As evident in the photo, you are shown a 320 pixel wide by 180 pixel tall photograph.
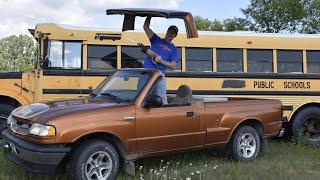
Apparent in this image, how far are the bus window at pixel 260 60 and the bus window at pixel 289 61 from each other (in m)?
0.23

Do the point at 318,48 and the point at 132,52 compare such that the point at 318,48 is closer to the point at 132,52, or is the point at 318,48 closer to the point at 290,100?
the point at 290,100

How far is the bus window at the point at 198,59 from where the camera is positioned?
1003cm

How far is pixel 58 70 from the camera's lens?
368 inches

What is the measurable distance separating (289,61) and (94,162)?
242 inches

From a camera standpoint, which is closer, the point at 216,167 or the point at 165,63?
the point at 216,167

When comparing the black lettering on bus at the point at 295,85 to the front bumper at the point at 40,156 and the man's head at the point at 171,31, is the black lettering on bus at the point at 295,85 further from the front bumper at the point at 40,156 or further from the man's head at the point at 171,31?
the front bumper at the point at 40,156

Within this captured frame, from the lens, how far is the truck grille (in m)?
5.86

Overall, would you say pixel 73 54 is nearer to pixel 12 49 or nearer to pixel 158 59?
pixel 158 59

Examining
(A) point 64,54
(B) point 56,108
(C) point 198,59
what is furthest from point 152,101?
(C) point 198,59

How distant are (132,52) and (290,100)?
3.61 metres

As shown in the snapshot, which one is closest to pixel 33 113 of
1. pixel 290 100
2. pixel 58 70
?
pixel 58 70

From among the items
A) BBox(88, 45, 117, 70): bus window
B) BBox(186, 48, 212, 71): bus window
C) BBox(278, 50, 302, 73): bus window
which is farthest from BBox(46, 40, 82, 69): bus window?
BBox(278, 50, 302, 73): bus window

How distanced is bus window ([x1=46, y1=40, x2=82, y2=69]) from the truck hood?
9.47 feet

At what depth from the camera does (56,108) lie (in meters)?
6.00
